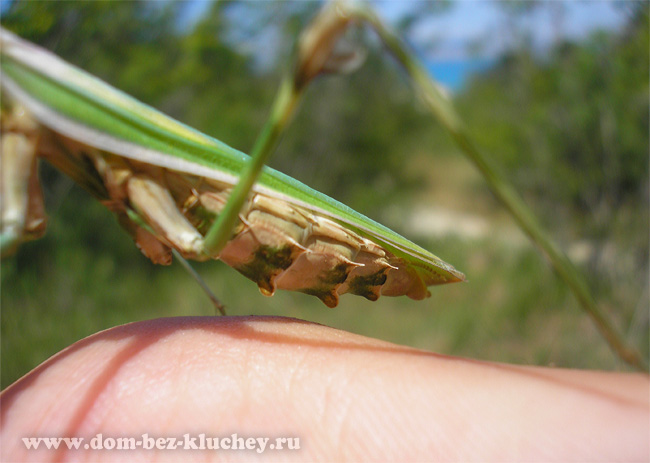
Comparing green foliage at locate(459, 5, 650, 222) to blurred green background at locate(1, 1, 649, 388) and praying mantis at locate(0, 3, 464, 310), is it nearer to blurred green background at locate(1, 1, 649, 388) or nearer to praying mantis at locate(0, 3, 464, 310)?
blurred green background at locate(1, 1, 649, 388)

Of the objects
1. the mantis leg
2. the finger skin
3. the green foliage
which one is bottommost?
the finger skin

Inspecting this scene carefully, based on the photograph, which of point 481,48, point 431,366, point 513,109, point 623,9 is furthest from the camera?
point 513,109

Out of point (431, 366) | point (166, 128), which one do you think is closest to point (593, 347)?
point (431, 366)

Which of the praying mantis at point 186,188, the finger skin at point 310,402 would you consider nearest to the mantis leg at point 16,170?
the praying mantis at point 186,188

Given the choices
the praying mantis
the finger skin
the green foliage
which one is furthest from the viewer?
the green foliage

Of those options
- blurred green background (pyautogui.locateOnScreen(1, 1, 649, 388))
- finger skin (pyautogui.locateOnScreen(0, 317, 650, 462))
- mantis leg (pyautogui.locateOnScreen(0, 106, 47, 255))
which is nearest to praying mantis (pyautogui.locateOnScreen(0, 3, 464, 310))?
mantis leg (pyautogui.locateOnScreen(0, 106, 47, 255))

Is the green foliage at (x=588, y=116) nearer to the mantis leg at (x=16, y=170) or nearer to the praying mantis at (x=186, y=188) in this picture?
the praying mantis at (x=186, y=188)

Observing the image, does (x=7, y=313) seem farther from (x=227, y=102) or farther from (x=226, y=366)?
(x=227, y=102)
